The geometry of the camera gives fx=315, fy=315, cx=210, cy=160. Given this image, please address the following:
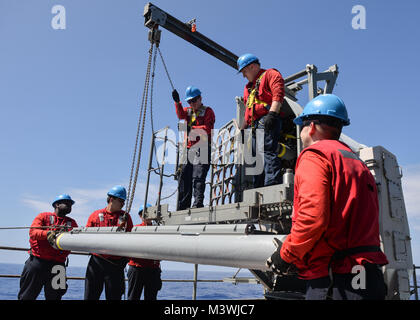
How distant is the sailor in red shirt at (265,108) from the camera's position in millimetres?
4543

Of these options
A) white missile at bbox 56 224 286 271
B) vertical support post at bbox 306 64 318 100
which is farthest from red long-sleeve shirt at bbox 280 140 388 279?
vertical support post at bbox 306 64 318 100

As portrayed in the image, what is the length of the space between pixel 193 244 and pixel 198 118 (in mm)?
3889

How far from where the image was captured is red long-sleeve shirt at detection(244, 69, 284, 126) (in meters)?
4.59

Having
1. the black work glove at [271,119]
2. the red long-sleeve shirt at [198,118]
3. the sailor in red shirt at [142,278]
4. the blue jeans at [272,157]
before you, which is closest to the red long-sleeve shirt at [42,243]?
the sailor in red shirt at [142,278]

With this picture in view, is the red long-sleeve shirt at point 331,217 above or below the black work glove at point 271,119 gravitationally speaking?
below

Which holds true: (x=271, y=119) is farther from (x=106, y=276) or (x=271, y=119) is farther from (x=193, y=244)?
(x=106, y=276)

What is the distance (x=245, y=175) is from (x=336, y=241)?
383cm

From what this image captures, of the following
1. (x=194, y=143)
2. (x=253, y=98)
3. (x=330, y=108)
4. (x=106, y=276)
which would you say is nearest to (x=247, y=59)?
(x=253, y=98)

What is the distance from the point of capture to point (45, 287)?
19.5ft

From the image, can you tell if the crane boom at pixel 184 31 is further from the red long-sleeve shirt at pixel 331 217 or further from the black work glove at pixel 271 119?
the red long-sleeve shirt at pixel 331 217

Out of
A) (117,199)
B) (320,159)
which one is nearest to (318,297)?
(320,159)

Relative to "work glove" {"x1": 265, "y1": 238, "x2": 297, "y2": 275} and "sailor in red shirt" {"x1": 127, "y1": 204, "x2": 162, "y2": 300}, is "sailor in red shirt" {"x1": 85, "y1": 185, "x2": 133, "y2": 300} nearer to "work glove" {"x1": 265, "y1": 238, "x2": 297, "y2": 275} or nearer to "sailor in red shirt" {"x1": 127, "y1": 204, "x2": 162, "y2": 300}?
"sailor in red shirt" {"x1": 127, "y1": 204, "x2": 162, "y2": 300}

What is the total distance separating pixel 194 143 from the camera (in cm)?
641
